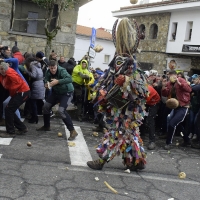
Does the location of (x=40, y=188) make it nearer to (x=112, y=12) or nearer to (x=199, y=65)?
(x=199, y=65)

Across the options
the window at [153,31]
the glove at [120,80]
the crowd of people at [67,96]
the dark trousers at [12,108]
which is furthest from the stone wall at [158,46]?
the glove at [120,80]

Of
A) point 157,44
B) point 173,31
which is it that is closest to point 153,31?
point 157,44

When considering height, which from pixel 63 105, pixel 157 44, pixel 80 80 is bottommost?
pixel 63 105

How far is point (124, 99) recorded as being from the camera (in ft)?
15.1

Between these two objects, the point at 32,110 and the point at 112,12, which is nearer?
the point at 32,110

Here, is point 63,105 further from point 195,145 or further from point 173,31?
point 173,31

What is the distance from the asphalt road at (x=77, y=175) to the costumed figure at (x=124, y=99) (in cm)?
32

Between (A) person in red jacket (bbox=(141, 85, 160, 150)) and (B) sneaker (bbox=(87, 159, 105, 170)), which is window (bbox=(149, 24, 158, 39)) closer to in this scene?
(A) person in red jacket (bbox=(141, 85, 160, 150))

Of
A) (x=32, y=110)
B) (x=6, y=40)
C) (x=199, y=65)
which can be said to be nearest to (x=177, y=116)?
(x=32, y=110)

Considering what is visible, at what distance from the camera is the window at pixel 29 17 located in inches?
451

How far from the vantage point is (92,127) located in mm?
8180

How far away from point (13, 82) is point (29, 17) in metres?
6.36

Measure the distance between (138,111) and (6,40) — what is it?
783cm

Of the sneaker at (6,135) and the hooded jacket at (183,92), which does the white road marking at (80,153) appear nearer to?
the sneaker at (6,135)
